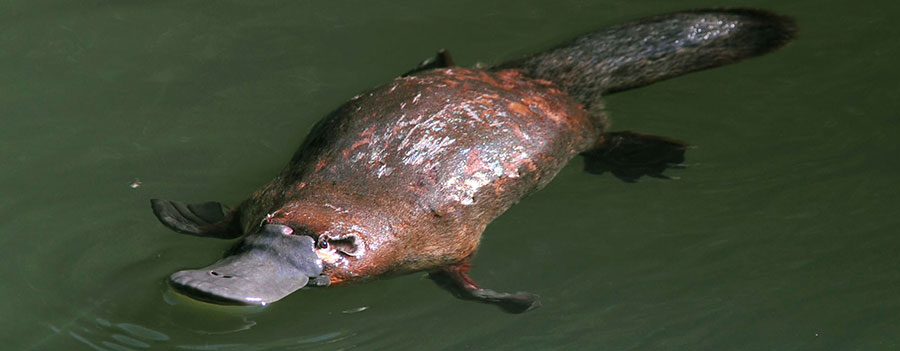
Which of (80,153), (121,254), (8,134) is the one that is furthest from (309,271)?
(8,134)

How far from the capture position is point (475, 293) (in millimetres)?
2736

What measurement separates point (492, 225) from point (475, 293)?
1.49 ft

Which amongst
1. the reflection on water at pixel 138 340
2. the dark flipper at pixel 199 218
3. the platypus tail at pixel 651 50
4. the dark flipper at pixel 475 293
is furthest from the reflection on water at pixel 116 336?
the platypus tail at pixel 651 50

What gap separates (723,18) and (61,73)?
2529 mm

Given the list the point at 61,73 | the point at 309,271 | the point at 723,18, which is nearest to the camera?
the point at 309,271

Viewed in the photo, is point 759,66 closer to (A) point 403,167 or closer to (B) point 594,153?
(B) point 594,153

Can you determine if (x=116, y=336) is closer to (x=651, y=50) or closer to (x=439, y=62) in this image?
(x=439, y=62)

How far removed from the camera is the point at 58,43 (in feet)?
12.8

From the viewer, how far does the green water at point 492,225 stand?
2924 millimetres

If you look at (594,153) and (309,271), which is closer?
(309,271)

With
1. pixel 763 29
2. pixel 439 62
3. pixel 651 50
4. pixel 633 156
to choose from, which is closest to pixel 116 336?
pixel 439 62

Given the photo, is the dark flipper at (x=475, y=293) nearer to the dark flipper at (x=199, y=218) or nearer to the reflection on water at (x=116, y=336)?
the dark flipper at (x=199, y=218)

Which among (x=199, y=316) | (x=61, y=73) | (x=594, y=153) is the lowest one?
(x=199, y=316)

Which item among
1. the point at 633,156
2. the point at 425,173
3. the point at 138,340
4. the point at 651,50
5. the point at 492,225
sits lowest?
the point at 138,340
